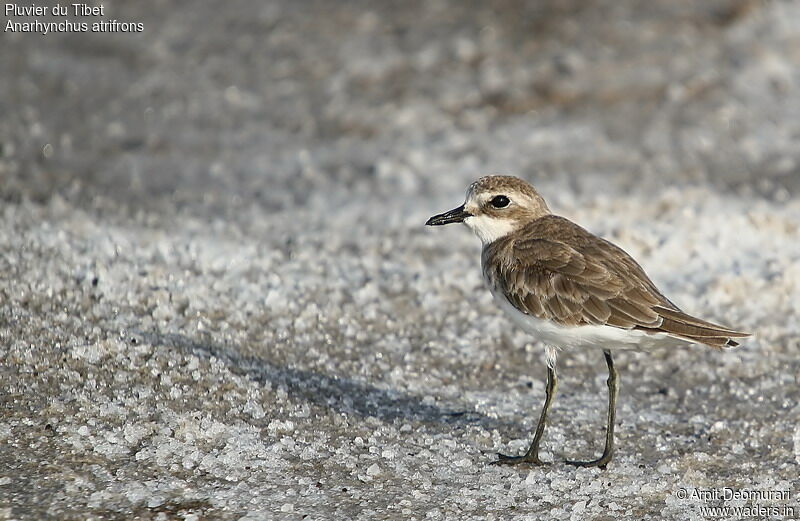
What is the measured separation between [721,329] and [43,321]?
4260mm

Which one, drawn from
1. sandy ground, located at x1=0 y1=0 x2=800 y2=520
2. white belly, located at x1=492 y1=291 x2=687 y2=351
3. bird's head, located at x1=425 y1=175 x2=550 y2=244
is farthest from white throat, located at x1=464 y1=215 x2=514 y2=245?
sandy ground, located at x1=0 y1=0 x2=800 y2=520

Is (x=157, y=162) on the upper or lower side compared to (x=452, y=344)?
upper

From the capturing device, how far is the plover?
550 cm

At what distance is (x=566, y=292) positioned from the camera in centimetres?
569

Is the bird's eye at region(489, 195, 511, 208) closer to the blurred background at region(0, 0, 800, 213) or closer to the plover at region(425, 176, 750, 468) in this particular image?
the plover at region(425, 176, 750, 468)

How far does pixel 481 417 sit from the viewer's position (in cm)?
640

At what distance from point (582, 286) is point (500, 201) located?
93cm

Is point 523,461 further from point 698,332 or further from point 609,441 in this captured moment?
point 698,332

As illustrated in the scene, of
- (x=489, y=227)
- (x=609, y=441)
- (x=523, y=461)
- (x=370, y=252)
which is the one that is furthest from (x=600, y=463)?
(x=370, y=252)

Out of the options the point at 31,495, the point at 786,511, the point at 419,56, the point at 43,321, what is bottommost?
the point at 786,511

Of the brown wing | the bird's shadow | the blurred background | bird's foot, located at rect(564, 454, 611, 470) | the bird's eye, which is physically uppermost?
the blurred background

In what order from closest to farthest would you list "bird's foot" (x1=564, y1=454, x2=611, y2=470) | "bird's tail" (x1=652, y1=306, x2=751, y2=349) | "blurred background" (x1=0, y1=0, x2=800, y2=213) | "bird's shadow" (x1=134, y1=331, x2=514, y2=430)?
"bird's tail" (x1=652, y1=306, x2=751, y2=349), "bird's foot" (x1=564, y1=454, x2=611, y2=470), "bird's shadow" (x1=134, y1=331, x2=514, y2=430), "blurred background" (x1=0, y1=0, x2=800, y2=213)

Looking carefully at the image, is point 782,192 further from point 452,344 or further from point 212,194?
point 212,194

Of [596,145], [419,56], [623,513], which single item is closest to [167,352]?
[623,513]
